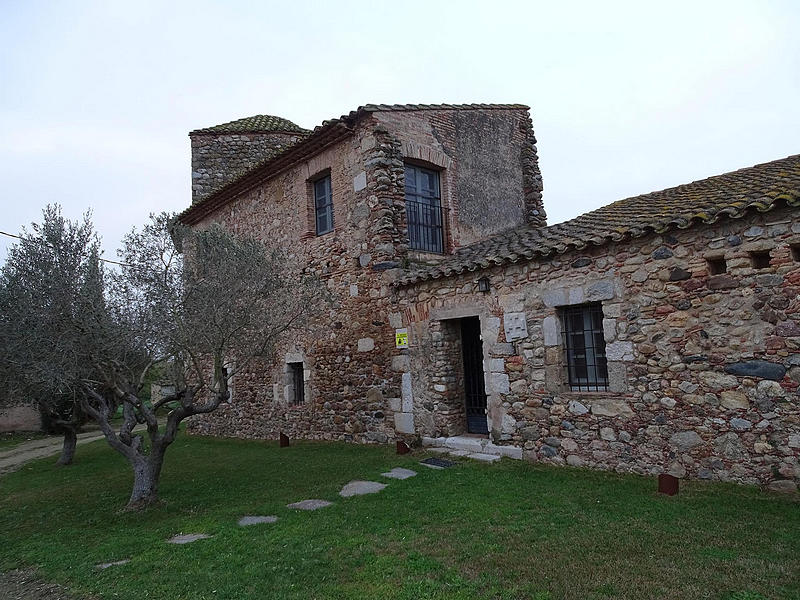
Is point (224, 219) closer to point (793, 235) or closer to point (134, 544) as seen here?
point (134, 544)

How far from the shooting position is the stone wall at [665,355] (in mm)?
5734

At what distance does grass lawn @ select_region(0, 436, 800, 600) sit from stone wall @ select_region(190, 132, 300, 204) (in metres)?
A: 10.5

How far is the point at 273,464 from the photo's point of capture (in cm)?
917

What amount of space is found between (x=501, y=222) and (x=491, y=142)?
173 centimetres

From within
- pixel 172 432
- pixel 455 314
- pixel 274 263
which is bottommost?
pixel 172 432

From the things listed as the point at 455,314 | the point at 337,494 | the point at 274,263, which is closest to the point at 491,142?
the point at 455,314

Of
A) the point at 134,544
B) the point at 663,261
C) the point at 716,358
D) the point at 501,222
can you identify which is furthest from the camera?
the point at 501,222

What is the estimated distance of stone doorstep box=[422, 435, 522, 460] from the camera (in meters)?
7.98

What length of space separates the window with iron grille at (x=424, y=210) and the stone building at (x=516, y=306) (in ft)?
0.13

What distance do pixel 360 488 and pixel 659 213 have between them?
205 inches

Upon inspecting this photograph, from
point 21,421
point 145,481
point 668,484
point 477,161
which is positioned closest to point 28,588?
point 145,481

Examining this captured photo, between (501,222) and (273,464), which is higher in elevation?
(501,222)

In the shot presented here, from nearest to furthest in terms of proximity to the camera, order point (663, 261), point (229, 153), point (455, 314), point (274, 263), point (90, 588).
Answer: point (90, 588) → point (663, 261) → point (274, 263) → point (455, 314) → point (229, 153)

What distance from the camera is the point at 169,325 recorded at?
6551mm
